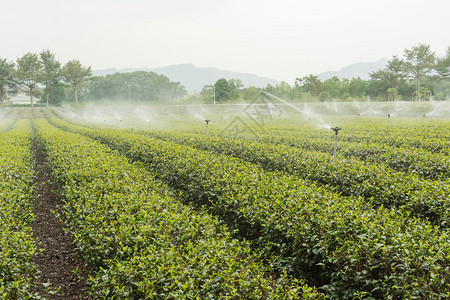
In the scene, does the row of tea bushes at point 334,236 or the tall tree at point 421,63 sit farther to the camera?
the tall tree at point 421,63

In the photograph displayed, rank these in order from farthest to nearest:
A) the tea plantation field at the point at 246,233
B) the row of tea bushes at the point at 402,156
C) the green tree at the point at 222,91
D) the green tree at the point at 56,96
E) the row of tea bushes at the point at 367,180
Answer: the green tree at the point at 56,96
the green tree at the point at 222,91
the row of tea bushes at the point at 402,156
the row of tea bushes at the point at 367,180
the tea plantation field at the point at 246,233

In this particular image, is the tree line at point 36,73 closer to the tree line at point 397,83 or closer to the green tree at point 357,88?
the tree line at point 397,83

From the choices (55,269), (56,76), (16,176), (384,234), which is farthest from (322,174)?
(56,76)

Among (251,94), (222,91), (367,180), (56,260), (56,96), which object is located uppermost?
(56,96)

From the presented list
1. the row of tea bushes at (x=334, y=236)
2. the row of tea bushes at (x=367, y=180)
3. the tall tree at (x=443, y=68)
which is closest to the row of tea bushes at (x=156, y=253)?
the row of tea bushes at (x=334, y=236)

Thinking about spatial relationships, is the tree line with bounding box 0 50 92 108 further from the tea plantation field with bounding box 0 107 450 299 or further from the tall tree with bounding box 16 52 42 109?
the tea plantation field with bounding box 0 107 450 299

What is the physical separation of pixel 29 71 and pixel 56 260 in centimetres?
6928

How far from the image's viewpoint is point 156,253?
10.7 feet

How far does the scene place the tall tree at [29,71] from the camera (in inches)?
2372

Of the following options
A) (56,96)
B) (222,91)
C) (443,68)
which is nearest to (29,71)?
(56,96)

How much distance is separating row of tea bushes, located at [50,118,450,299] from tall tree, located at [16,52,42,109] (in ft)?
221

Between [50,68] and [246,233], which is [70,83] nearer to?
[50,68]

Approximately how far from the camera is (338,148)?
10539mm

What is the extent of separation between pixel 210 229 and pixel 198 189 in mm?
2766
